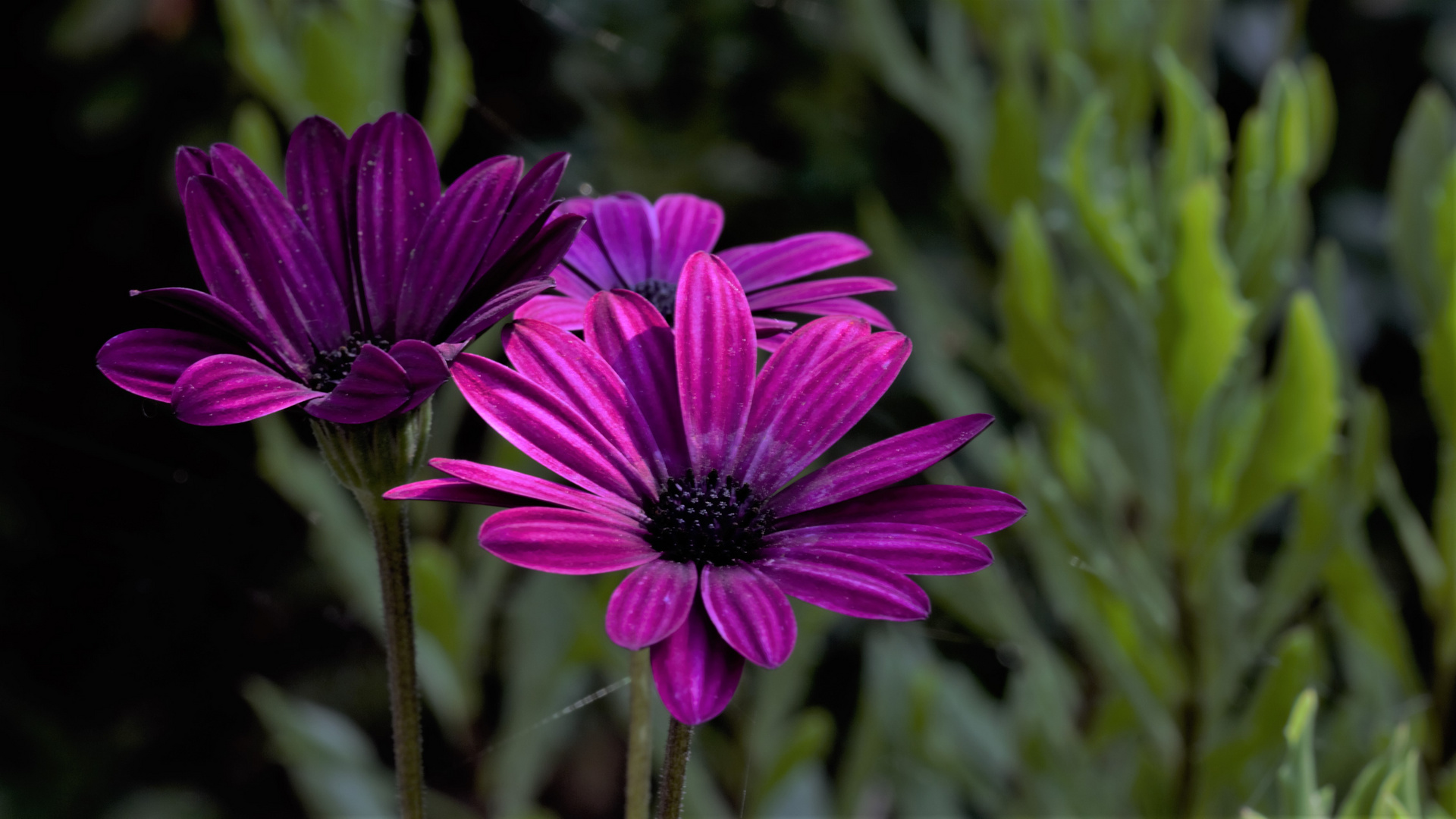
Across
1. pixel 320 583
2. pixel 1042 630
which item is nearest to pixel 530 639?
pixel 320 583

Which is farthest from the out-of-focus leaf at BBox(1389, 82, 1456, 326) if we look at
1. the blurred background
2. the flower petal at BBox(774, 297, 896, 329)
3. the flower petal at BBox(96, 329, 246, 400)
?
the flower petal at BBox(96, 329, 246, 400)

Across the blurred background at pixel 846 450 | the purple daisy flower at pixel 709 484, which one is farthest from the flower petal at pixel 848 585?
the blurred background at pixel 846 450

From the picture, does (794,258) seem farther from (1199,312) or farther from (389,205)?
(1199,312)

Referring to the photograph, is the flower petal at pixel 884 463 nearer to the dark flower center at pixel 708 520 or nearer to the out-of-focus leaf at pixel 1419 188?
the dark flower center at pixel 708 520

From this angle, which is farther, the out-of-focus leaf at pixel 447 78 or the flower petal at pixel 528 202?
the out-of-focus leaf at pixel 447 78

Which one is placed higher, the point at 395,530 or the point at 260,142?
the point at 260,142

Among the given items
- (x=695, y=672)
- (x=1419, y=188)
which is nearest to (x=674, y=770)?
(x=695, y=672)

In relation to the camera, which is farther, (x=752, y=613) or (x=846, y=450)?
(x=846, y=450)
